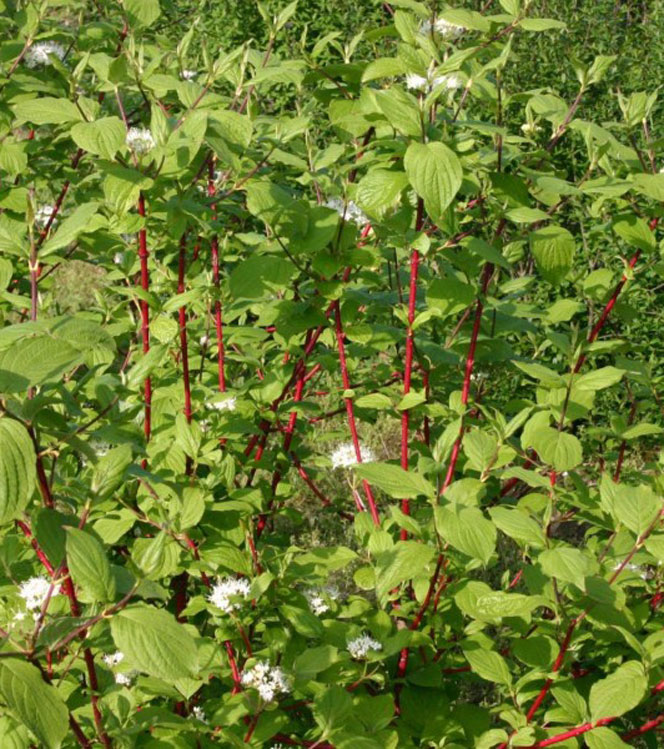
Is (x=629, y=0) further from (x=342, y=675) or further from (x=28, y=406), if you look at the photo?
(x=28, y=406)

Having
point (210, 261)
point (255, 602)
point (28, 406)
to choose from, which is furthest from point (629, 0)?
point (28, 406)

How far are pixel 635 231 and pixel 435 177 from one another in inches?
21.4

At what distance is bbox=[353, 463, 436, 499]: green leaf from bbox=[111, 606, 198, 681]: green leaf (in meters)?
0.56

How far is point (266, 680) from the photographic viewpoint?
1.67 metres

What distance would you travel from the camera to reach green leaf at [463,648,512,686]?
1.85 meters

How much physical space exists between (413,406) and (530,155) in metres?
0.51

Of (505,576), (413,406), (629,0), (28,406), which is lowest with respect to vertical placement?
(629,0)

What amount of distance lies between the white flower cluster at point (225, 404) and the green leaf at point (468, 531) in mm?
544

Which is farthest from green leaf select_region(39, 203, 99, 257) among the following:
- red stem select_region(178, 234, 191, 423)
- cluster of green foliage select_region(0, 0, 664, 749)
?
red stem select_region(178, 234, 191, 423)

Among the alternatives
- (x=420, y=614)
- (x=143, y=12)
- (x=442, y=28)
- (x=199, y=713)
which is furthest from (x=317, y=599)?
(x=143, y=12)

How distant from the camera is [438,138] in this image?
5.39ft

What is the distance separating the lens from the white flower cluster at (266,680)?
1642mm

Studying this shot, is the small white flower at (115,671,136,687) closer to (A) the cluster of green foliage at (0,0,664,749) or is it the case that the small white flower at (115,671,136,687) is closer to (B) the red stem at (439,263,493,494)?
(A) the cluster of green foliage at (0,0,664,749)

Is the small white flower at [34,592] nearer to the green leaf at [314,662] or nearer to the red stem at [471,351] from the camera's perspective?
the green leaf at [314,662]
